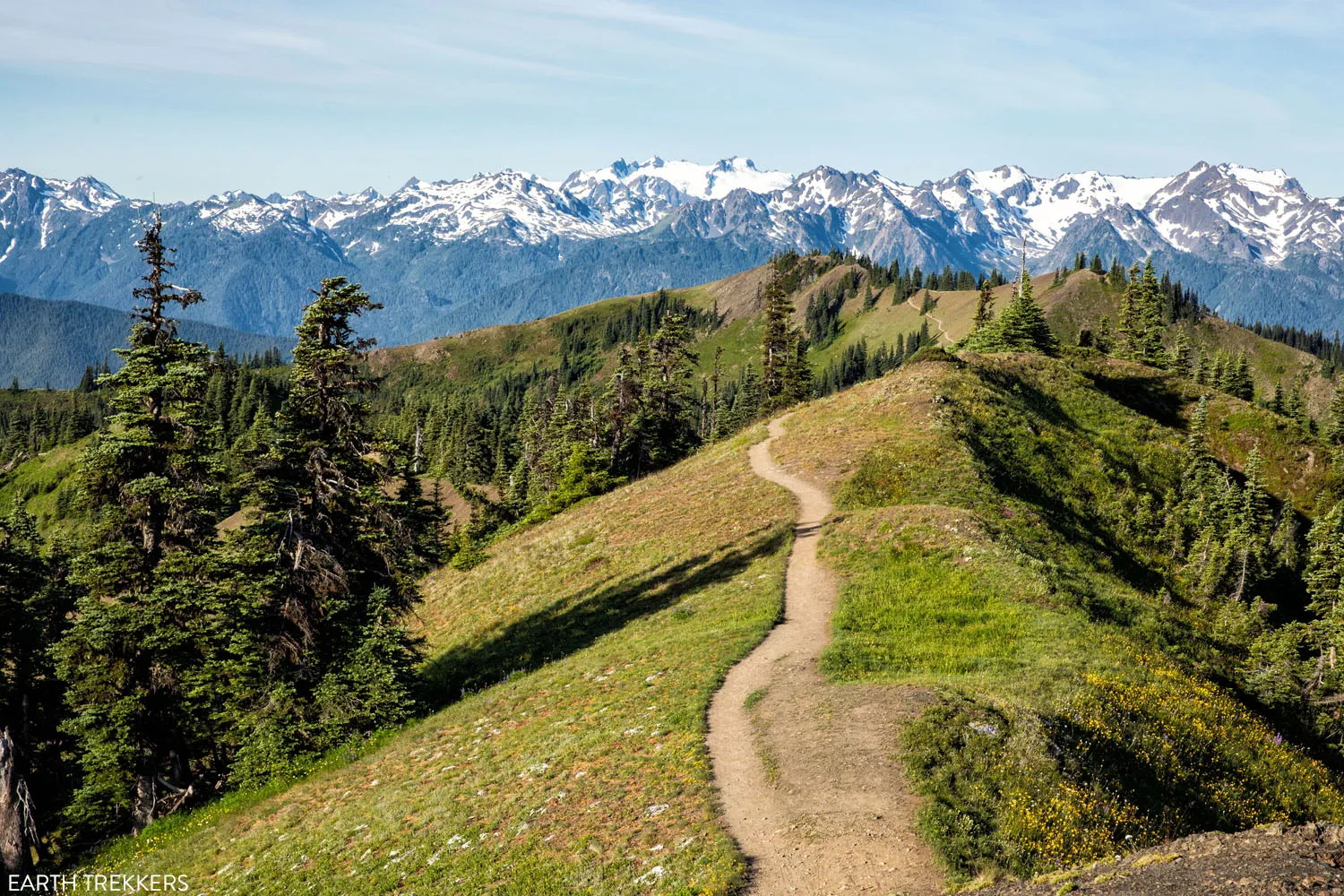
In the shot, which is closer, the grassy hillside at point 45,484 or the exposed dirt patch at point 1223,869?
the exposed dirt patch at point 1223,869

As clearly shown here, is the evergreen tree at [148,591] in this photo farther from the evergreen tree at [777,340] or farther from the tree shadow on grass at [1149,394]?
the tree shadow on grass at [1149,394]

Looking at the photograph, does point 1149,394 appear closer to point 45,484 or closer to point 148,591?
point 148,591

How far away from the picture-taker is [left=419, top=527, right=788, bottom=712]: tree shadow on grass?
32.9 m

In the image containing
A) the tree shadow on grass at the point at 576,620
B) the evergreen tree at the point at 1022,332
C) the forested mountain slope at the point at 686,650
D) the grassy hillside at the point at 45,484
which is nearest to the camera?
the forested mountain slope at the point at 686,650

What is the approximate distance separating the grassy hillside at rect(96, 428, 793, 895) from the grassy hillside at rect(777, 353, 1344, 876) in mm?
4242

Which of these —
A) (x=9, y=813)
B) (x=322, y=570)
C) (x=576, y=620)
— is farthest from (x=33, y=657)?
(x=576, y=620)

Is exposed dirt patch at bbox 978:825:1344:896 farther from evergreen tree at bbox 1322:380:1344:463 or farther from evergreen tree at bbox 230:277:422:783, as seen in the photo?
evergreen tree at bbox 1322:380:1344:463

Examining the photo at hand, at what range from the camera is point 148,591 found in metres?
27.8

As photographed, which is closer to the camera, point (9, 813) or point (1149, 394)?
point (9, 813)

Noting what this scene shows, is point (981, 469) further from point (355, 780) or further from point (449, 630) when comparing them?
point (355, 780)

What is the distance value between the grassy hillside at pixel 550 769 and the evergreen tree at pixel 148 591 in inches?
144

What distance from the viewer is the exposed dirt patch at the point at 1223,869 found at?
1068 cm

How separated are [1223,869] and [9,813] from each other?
76.2 feet

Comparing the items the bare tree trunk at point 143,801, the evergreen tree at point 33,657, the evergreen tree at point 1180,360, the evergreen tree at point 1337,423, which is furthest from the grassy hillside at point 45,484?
the evergreen tree at point 1337,423
